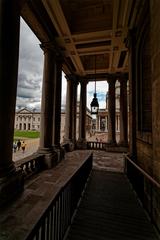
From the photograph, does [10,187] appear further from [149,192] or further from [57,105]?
[57,105]

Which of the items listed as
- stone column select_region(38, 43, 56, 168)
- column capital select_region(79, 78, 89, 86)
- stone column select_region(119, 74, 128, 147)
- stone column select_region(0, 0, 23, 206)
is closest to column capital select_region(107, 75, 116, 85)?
stone column select_region(119, 74, 128, 147)

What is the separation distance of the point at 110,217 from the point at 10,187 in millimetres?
2514

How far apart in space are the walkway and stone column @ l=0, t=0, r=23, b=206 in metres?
1.86

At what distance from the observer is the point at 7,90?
12.9ft

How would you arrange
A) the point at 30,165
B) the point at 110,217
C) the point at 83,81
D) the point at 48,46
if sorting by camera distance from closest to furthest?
the point at 110,217, the point at 30,165, the point at 48,46, the point at 83,81

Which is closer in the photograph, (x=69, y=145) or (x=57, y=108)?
(x=57, y=108)

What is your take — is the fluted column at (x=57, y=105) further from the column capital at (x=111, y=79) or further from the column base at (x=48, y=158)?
the column capital at (x=111, y=79)

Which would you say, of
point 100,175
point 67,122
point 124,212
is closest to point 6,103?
point 124,212

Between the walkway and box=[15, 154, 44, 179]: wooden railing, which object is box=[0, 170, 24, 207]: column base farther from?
the walkway

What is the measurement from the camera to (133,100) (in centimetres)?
652

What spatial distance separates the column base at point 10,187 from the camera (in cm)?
362

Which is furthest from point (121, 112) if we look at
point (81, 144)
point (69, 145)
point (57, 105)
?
point (57, 105)

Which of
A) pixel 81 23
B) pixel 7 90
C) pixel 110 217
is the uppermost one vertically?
pixel 81 23

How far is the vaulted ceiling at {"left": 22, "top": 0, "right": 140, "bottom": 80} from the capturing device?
19.9 feet
